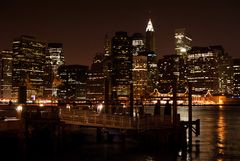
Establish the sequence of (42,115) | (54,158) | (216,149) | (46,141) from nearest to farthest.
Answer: (54,158), (42,115), (46,141), (216,149)

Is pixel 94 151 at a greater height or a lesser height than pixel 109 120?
lesser

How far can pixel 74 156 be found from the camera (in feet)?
124

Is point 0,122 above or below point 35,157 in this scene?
above

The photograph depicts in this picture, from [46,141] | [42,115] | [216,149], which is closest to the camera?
[42,115]

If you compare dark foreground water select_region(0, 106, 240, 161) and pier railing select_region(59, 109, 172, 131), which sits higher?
pier railing select_region(59, 109, 172, 131)

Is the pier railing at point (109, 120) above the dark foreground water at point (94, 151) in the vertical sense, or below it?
above

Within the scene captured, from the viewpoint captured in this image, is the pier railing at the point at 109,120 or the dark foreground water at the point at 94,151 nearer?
the dark foreground water at the point at 94,151

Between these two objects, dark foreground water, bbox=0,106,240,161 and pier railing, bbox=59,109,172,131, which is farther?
pier railing, bbox=59,109,172,131

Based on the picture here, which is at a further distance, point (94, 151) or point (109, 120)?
point (94, 151)

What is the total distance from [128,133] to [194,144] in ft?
37.0

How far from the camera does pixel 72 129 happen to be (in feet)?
160

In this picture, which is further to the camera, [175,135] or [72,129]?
[72,129]

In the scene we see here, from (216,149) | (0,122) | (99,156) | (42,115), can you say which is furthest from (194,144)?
(0,122)

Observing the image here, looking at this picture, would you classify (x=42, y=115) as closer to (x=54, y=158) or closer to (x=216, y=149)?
(x=54, y=158)
